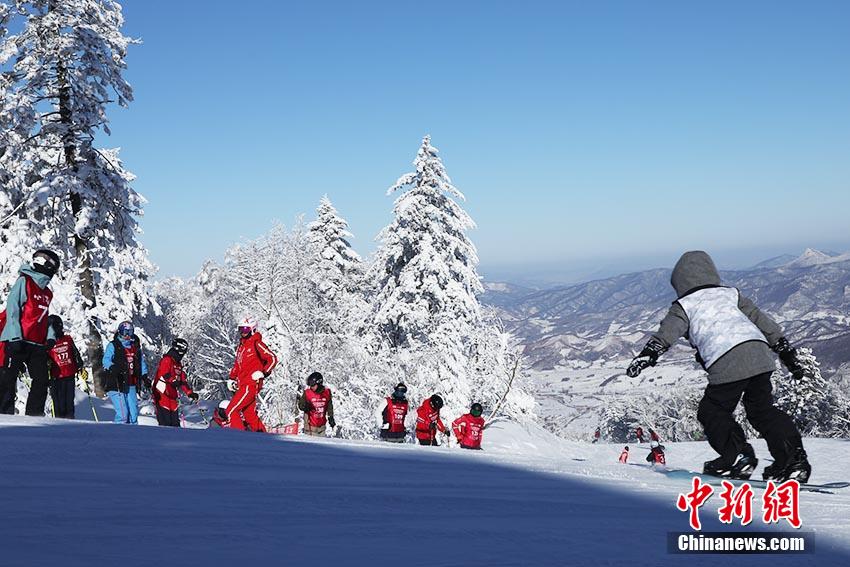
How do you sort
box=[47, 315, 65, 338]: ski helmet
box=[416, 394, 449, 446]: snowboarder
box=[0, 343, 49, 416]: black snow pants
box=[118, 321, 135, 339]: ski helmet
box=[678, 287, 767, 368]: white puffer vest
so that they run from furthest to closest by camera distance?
box=[416, 394, 449, 446]: snowboarder
box=[118, 321, 135, 339]: ski helmet
box=[47, 315, 65, 338]: ski helmet
box=[0, 343, 49, 416]: black snow pants
box=[678, 287, 767, 368]: white puffer vest

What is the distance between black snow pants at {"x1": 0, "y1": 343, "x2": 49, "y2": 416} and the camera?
7867mm

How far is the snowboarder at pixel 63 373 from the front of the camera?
10109mm

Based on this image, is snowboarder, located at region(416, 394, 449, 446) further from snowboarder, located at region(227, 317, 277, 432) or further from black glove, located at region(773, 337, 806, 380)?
black glove, located at region(773, 337, 806, 380)

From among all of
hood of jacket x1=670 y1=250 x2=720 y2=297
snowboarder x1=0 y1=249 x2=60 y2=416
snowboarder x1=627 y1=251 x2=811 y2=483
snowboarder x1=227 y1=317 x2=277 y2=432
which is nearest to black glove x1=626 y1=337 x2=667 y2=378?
snowboarder x1=627 y1=251 x2=811 y2=483

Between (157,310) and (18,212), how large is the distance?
4.27m

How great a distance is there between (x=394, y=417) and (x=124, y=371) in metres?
5.16

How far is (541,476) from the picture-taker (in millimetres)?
5191

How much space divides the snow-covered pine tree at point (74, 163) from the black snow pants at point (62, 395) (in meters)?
6.46

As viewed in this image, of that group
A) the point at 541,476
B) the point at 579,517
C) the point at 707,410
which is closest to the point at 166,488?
the point at 579,517

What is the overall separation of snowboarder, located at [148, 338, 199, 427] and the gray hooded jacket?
732 cm

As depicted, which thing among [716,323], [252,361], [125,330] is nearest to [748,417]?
[716,323]

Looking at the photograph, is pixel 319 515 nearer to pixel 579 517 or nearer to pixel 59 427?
pixel 579 517

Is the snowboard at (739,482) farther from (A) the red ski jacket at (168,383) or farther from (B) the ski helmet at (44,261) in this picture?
(A) the red ski jacket at (168,383)

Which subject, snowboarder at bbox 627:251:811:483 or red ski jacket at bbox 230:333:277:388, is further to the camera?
red ski jacket at bbox 230:333:277:388
